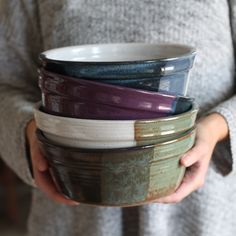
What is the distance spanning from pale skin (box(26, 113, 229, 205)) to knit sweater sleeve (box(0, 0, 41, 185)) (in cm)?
12

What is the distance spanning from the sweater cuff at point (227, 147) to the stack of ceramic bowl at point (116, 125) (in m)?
0.16

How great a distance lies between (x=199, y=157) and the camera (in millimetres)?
627

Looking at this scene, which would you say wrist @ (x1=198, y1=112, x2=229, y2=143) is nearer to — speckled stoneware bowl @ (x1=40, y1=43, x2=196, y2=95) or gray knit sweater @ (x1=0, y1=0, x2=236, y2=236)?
gray knit sweater @ (x1=0, y1=0, x2=236, y2=236)

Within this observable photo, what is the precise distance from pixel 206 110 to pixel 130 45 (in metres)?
0.20

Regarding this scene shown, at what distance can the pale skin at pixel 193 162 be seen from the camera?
626 mm

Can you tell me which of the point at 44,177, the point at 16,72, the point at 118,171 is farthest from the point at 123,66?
the point at 16,72

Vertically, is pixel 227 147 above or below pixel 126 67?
below

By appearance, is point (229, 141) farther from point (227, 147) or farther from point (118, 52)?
point (118, 52)

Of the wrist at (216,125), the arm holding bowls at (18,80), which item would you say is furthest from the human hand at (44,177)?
the wrist at (216,125)

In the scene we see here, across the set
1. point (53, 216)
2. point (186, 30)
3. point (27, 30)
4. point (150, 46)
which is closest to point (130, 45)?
point (150, 46)

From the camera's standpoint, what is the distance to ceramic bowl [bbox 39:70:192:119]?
1.69 feet

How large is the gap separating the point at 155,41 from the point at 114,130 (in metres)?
0.28

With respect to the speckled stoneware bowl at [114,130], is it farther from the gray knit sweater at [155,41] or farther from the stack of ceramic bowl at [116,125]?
the gray knit sweater at [155,41]

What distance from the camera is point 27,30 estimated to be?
34.5 inches
